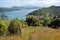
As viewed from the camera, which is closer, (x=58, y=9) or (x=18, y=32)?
(x=18, y=32)

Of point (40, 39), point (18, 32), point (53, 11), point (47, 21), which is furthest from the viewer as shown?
point (53, 11)

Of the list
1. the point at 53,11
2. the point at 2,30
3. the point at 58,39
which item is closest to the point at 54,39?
the point at 58,39

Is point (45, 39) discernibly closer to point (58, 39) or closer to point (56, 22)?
point (58, 39)

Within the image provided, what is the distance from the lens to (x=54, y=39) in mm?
8258

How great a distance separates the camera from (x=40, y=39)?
8.03 meters

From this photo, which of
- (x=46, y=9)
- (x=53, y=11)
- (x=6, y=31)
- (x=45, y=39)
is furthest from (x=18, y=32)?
(x=46, y=9)

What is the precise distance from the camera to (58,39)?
8.17m

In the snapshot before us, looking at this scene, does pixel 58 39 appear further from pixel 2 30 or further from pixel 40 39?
pixel 2 30

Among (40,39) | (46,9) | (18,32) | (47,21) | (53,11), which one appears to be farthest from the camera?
(46,9)

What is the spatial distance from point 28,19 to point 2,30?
17.0m

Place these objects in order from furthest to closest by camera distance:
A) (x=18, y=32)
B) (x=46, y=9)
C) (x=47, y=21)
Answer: (x=46, y=9) → (x=47, y=21) → (x=18, y=32)

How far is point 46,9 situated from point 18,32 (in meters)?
80.4

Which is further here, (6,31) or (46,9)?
(46,9)

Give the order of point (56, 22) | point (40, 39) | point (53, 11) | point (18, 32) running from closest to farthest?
point (40, 39) < point (18, 32) < point (56, 22) < point (53, 11)
